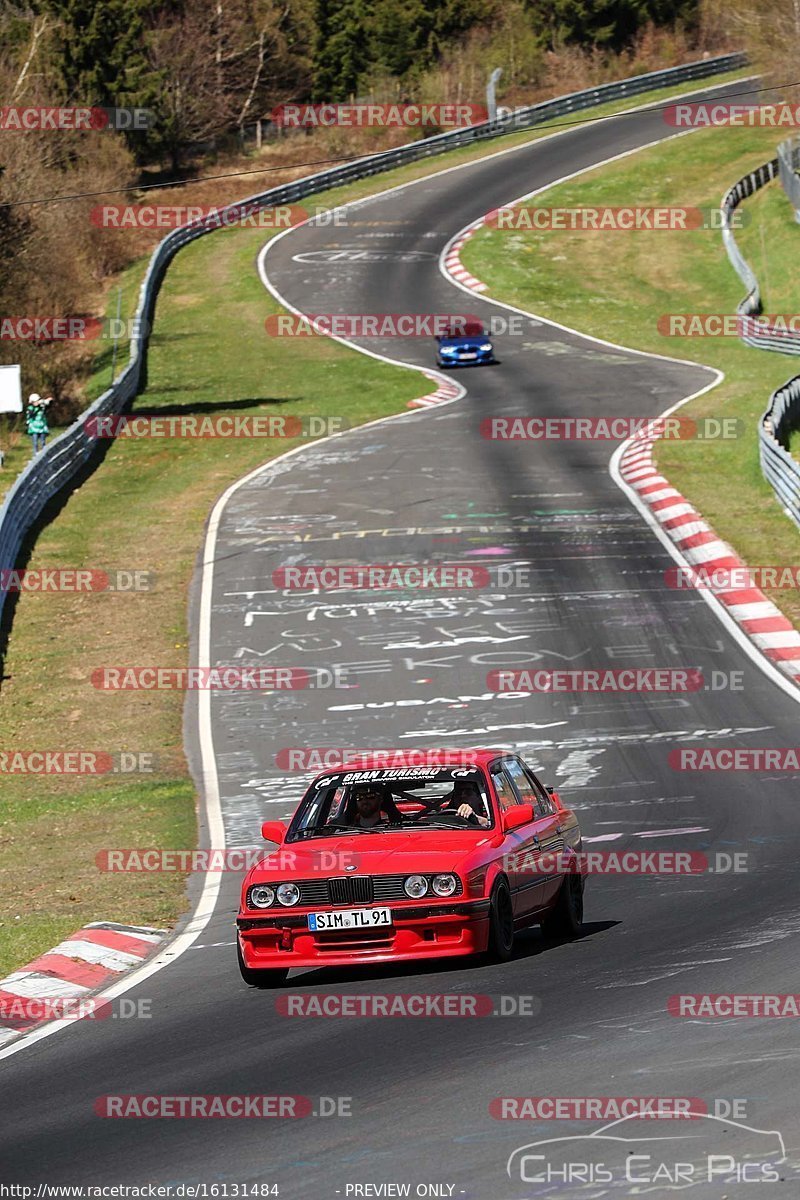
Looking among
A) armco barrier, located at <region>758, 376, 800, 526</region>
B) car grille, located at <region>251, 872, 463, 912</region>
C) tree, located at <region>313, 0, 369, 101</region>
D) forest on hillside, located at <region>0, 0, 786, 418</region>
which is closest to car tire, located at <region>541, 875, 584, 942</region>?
car grille, located at <region>251, 872, 463, 912</region>

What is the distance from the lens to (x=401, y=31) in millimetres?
98688

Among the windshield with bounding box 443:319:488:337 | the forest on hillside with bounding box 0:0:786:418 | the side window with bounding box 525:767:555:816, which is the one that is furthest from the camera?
the forest on hillside with bounding box 0:0:786:418

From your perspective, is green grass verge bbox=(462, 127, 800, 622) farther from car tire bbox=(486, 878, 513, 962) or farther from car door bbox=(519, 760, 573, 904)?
car tire bbox=(486, 878, 513, 962)

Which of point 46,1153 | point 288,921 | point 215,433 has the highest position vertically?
point 46,1153

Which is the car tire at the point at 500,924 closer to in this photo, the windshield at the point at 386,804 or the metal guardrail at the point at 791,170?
the windshield at the point at 386,804

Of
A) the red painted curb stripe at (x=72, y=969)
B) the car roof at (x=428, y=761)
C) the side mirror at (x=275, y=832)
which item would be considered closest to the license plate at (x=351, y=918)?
the side mirror at (x=275, y=832)

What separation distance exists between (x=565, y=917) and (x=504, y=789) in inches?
36.7

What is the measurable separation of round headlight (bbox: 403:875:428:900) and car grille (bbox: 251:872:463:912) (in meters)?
0.03

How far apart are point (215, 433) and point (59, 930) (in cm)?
3004

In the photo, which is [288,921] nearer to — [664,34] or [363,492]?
[363,492]

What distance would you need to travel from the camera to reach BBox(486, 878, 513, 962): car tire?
10469 millimetres

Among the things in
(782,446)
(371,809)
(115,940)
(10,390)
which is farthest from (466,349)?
(371,809)

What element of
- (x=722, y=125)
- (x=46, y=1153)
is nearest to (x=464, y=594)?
(x=46, y=1153)

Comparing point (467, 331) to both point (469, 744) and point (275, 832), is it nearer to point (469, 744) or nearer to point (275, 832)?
point (469, 744)
